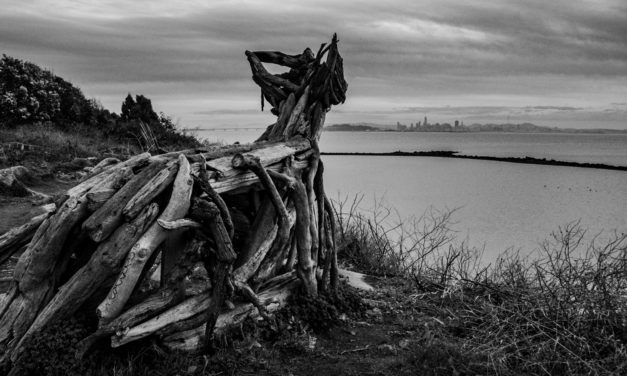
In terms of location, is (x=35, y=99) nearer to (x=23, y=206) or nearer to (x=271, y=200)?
(x=23, y=206)

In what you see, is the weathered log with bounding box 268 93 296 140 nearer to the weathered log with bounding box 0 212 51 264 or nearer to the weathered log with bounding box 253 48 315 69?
the weathered log with bounding box 253 48 315 69

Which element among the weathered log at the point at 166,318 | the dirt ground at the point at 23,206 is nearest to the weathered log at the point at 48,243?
the weathered log at the point at 166,318

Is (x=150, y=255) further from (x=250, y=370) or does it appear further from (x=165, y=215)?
(x=250, y=370)

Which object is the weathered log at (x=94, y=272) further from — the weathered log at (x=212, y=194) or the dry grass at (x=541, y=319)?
the dry grass at (x=541, y=319)

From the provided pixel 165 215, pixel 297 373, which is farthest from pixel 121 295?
pixel 297 373

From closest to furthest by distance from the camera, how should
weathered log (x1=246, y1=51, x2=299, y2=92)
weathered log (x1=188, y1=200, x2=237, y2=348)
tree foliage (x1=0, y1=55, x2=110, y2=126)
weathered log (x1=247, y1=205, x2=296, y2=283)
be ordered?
weathered log (x1=188, y1=200, x2=237, y2=348) < weathered log (x1=247, y1=205, x2=296, y2=283) < weathered log (x1=246, y1=51, x2=299, y2=92) < tree foliage (x1=0, y1=55, x2=110, y2=126)

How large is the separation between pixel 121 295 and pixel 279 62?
409 centimetres

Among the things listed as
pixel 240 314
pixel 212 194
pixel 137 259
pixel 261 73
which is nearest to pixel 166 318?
pixel 137 259

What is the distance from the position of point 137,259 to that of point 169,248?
711 millimetres

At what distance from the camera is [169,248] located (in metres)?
5.24

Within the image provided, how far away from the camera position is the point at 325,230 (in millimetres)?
6852

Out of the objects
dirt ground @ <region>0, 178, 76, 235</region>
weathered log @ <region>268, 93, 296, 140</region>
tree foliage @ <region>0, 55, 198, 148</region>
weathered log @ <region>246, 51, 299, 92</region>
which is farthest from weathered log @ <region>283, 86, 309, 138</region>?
tree foliage @ <region>0, 55, 198, 148</region>

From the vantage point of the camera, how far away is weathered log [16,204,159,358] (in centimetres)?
454

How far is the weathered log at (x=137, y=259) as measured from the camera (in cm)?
449
